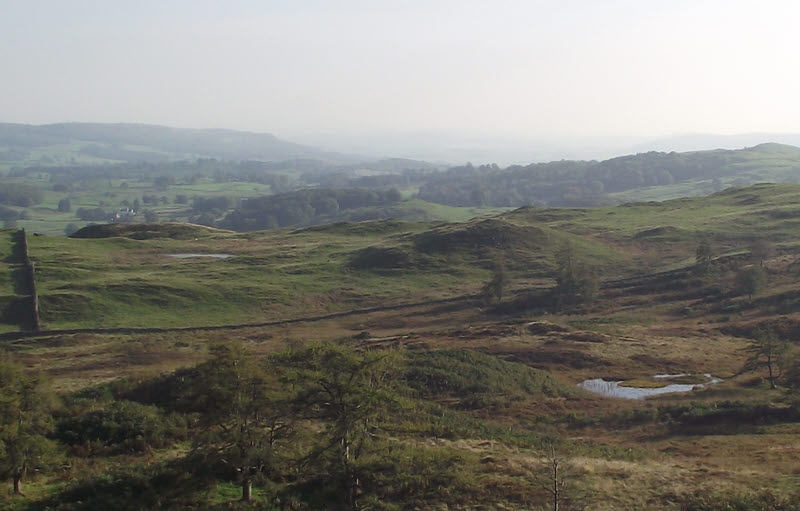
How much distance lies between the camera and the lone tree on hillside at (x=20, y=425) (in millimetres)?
18234

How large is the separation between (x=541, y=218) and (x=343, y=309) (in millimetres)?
59944

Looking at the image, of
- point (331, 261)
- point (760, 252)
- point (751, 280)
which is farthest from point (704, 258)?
point (331, 261)

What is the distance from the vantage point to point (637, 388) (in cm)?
4172

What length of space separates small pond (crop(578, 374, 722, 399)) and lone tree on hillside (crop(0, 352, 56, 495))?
107 ft

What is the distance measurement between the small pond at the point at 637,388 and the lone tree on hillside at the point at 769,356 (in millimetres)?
2577

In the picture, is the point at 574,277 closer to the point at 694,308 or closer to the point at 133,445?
the point at 694,308

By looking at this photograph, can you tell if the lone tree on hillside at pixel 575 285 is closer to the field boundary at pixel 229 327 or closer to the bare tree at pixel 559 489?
the field boundary at pixel 229 327

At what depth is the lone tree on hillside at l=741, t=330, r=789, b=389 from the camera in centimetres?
3908

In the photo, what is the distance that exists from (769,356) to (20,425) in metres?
39.9

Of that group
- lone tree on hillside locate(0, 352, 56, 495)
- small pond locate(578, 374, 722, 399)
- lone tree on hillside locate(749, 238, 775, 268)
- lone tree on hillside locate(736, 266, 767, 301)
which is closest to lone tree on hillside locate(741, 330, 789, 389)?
small pond locate(578, 374, 722, 399)

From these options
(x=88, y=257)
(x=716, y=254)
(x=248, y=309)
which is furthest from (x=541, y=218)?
(x=88, y=257)

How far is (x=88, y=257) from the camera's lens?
261 ft

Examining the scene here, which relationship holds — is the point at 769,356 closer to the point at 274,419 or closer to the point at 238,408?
the point at 274,419

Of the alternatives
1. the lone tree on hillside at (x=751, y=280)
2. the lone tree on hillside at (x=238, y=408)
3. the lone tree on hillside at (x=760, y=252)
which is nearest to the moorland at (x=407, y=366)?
the lone tree on hillside at (x=238, y=408)
